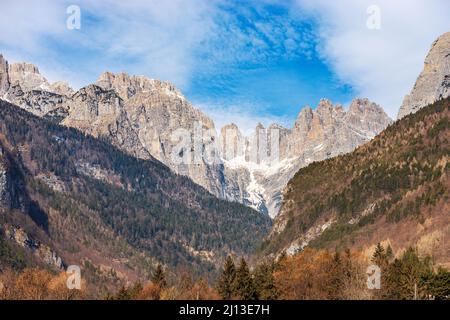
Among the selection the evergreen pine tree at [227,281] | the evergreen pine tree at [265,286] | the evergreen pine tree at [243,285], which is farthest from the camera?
the evergreen pine tree at [227,281]

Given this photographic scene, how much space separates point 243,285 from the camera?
139 m

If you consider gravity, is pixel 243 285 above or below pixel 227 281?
below

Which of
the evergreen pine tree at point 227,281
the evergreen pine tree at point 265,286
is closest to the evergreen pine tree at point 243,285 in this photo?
the evergreen pine tree at point 227,281

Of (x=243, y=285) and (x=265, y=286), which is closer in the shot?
(x=243, y=285)

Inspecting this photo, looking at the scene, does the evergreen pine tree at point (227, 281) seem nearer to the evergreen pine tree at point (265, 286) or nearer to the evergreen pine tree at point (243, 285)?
the evergreen pine tree at point (243, 285)

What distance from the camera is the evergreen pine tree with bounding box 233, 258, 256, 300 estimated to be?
13750cm

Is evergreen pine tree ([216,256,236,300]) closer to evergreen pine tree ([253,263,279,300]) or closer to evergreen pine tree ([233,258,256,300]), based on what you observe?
evergreen pine tree ([233,258,256,300])

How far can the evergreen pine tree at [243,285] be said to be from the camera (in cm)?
13750

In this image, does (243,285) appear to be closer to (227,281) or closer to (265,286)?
(265,286)

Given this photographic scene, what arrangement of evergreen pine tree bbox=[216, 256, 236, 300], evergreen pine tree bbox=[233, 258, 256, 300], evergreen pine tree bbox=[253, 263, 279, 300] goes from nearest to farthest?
evergreen pine tree bbox=[233, 258, 256, 300]
evergreen pine tree bbox=[253, 263, 279, 300]
evergreen pine tree bbox=[216, 256, 236, 300]

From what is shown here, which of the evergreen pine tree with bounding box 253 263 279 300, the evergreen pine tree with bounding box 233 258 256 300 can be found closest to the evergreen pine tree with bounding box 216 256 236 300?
the evergreen pine tree with bounding box 233 258 256 300

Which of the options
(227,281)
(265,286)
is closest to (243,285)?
(265,286)
